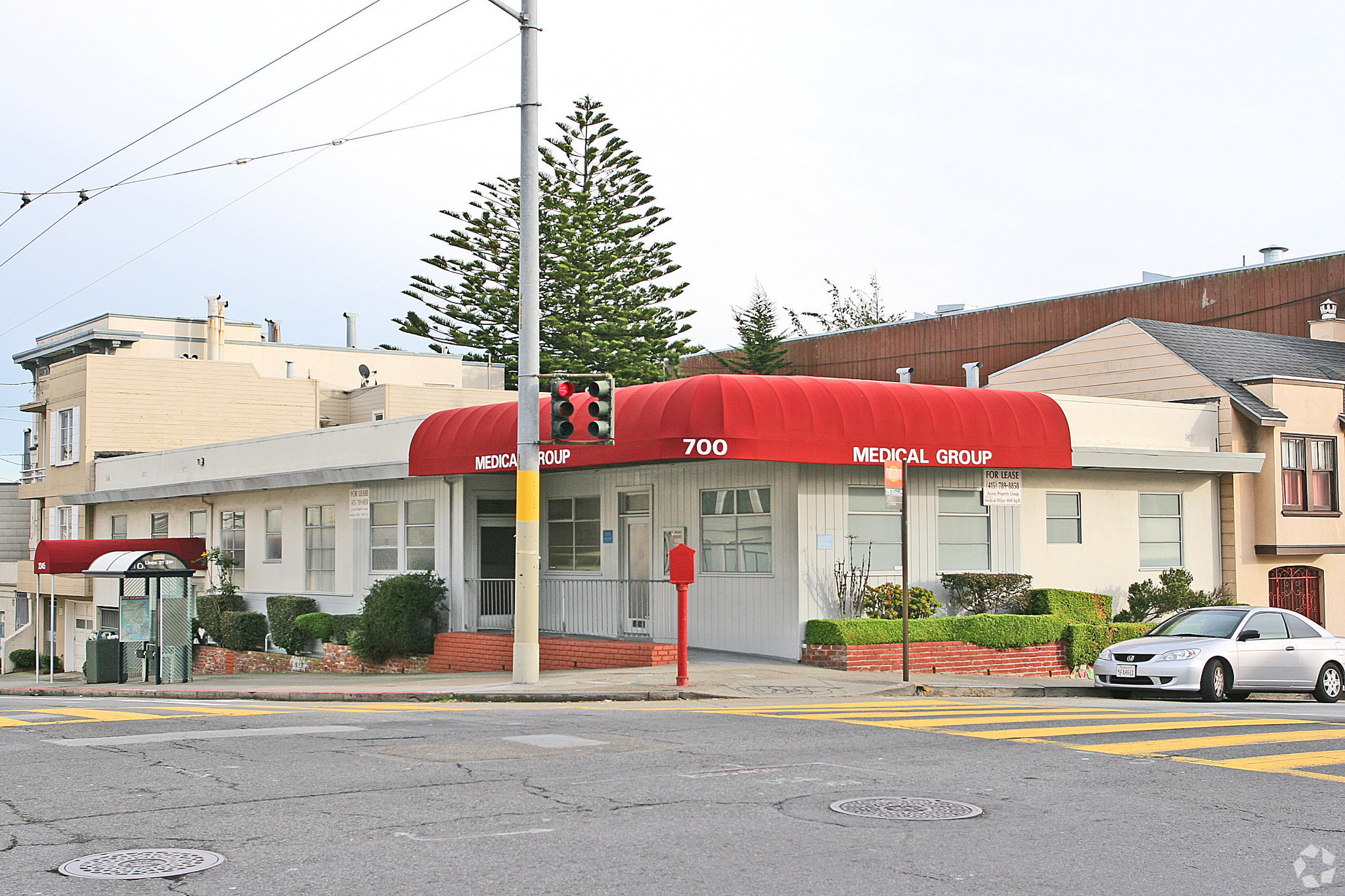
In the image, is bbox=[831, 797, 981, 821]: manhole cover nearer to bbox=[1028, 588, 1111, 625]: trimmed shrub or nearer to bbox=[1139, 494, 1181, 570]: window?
bbox=[1028, 588, 1111, 625]: trimmed shrub

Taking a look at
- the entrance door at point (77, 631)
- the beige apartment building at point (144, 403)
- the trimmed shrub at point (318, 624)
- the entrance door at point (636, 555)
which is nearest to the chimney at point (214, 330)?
the beige apartment building at point (144, 403)

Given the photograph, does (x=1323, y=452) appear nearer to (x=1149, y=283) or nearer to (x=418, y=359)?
(x=1149, y=283)

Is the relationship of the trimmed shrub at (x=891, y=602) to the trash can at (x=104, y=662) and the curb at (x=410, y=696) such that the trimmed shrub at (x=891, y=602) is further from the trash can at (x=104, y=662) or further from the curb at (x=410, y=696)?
the trash can at (x=104, y=662)

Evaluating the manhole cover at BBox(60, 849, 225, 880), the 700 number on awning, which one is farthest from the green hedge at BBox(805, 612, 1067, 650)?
the manhole cover at BBox(60, 849, 225, 880)

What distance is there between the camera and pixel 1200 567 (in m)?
26.9

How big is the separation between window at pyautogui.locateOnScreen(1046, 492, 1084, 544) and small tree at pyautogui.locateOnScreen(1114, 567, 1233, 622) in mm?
1668

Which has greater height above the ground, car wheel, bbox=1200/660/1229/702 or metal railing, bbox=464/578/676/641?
metal railing, bbox=464/578/676/641

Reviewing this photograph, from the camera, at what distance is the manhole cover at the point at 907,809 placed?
843 centimetres

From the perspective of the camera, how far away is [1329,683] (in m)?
19.7

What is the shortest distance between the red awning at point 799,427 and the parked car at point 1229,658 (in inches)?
168

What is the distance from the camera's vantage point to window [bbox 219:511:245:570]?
33.6 meters

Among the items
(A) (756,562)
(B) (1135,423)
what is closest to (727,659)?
(A) (756,562)

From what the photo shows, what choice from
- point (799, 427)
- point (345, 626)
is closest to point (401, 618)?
point (345, 626)

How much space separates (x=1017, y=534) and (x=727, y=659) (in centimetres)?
618
